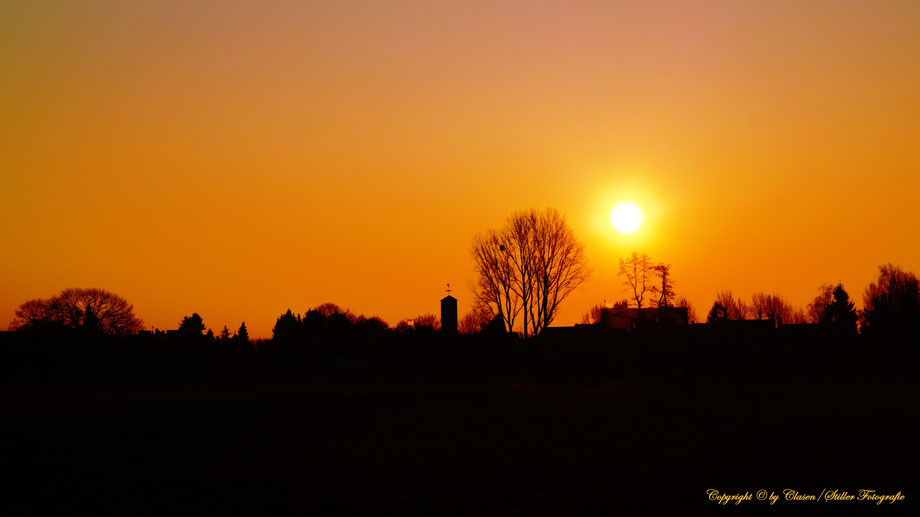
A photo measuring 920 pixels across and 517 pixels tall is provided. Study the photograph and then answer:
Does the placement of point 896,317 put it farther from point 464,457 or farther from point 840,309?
point 464,457

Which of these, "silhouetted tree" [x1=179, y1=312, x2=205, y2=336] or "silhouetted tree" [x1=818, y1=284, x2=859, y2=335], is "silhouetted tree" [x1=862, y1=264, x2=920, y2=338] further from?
"silhouetted tree" [x1=179, y1=312, x2=205, y2=336]

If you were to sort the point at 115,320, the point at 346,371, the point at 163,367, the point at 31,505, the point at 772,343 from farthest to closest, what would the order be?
the point at 115,320 → the point at 346,371 → the point at 163,367 → the point at 772,343 → the point at 31,505

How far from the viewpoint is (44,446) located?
68.2ft

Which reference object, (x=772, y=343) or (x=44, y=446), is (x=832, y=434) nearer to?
(x=44, y=446)

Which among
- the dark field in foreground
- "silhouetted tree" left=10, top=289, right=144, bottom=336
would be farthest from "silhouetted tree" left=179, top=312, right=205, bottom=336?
the dark field in foreground

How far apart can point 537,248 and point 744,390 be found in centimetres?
3225

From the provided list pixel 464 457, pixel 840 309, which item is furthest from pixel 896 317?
pixel 464 457

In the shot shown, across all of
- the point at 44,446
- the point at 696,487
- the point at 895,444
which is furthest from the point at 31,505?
the point at 895,444

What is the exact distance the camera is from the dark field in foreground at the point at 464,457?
1234cm

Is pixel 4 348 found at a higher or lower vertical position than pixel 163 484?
higher

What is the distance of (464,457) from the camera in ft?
55.8

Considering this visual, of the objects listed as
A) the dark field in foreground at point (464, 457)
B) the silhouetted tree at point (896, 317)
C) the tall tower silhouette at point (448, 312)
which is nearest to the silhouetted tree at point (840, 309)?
the silhouetted tree at point (896, 317)

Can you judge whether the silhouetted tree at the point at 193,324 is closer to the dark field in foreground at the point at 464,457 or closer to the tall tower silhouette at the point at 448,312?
the tall tower silhouette at the point at 448,312

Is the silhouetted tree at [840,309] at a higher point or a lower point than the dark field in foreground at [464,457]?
higher
